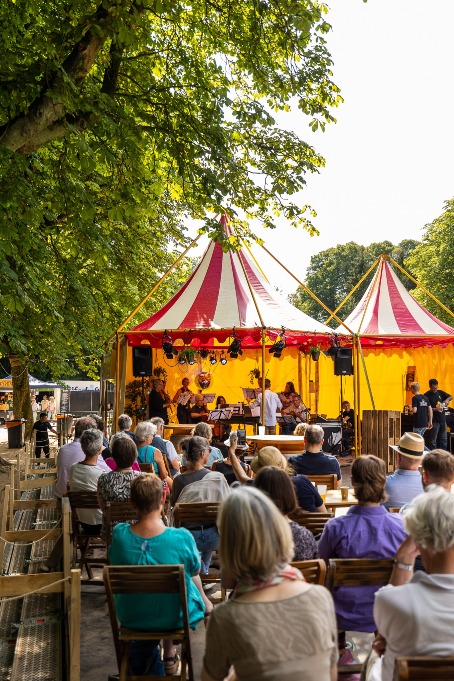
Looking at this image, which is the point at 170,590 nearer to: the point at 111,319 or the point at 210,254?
the point at 210,254

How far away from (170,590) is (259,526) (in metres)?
1.50

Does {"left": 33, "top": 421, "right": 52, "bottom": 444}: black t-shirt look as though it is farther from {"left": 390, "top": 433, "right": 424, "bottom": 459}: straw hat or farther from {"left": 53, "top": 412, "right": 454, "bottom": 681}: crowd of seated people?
{"left": 390, "top": 433, "right": 424, "bottom": 459}: straw hat

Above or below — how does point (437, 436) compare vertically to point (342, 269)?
below

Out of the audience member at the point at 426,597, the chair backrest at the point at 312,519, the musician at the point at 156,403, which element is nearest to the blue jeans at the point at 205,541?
the chair backrest at the point at 312,519

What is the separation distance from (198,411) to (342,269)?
40.4 meters

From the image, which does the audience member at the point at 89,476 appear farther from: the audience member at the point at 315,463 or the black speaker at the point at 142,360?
the black speaker at the point at 142,360

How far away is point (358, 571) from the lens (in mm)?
3453

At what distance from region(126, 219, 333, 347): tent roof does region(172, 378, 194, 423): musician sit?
2.35 metres

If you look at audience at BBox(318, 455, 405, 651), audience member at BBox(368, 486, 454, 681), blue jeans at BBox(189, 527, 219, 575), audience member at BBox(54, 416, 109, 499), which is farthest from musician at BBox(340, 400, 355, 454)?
audience member at BBox(368, 486, 454, 681)

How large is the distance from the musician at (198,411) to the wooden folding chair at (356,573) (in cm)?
1272

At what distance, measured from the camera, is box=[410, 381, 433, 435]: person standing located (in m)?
13.5

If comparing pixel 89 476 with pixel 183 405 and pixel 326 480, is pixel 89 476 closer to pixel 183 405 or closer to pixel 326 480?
pixel 326 480

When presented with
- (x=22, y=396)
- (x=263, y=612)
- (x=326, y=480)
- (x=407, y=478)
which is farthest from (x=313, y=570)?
(x=22, y=396)

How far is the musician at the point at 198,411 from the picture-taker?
1620 centimetres
